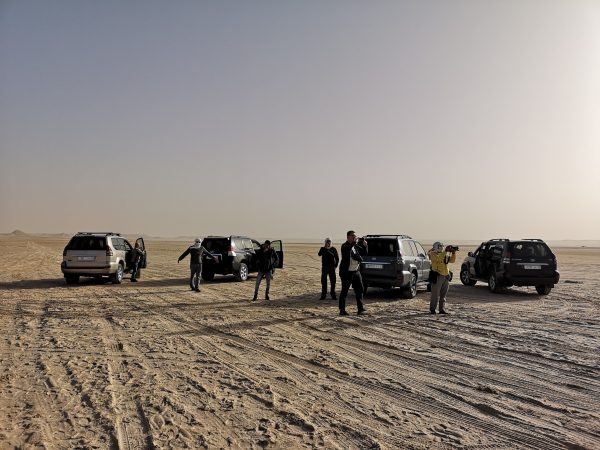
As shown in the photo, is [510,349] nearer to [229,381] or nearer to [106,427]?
[229,381]

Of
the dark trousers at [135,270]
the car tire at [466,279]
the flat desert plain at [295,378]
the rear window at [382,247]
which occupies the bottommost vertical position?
the flat desert plain at [295,378]

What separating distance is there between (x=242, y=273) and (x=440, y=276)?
979 centimetres

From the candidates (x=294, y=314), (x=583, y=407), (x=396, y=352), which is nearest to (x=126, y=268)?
(x=294, y=314)

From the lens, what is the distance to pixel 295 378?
6.30 m

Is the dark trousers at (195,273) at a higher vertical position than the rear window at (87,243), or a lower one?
lower

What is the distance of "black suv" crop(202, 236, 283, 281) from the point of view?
755 inches

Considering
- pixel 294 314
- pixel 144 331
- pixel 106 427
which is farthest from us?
pixel 294 314

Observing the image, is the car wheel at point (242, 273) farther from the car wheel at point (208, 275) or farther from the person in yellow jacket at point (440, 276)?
the person in yellow jacket at point (440, 276)

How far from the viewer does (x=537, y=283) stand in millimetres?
15789

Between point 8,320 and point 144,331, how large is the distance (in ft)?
11.2

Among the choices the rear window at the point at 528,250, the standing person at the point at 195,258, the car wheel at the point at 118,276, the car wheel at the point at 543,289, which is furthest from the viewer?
the car wheel at the point at 118,276

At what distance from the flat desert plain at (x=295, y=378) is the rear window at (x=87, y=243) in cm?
549

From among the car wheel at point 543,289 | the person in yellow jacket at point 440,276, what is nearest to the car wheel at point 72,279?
the person in yellow jacket at point 440,276

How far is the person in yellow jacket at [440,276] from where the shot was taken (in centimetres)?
1185
